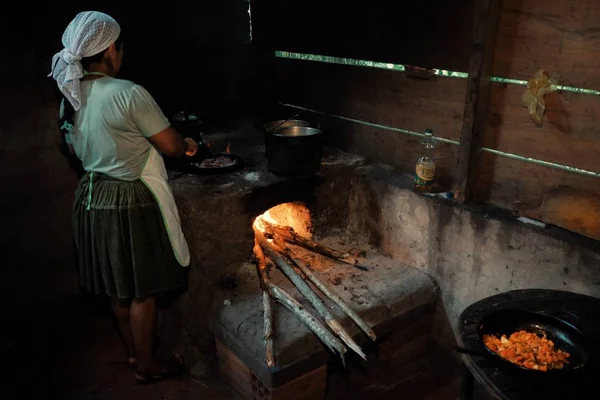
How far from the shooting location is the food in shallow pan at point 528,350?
2170 millimetres

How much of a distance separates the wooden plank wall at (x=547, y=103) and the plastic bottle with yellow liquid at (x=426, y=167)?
43cm

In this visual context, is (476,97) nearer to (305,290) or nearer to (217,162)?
(305,290)

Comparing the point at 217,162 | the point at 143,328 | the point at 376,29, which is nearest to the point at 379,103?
the point at 376,29

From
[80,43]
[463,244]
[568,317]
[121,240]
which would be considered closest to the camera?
[568,317]

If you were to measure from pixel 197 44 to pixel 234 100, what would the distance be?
0.73 m

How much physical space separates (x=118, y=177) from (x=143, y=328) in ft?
3.93

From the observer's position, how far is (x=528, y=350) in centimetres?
223

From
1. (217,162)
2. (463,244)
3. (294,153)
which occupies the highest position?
(294,153)

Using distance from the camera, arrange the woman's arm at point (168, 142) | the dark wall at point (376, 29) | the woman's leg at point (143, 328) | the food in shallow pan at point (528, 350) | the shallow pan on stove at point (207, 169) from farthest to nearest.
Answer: the shallow pan on stove at point (207, 169) < the dark wall at point (376, 29) < the woman's leg at point (143, 328) < the woman's arm at point (168, 142) < the food in shallow pan at point (528, 350)

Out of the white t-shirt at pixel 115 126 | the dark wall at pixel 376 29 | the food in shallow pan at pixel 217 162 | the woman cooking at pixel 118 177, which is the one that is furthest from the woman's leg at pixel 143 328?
the dark wall at pixel 376 29

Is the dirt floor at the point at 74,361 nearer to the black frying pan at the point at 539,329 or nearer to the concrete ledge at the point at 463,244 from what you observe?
the concrete ledge at the point at 463,244

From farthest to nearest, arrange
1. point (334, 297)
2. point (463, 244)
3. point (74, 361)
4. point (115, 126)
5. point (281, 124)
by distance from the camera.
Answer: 1. point (281, 124)
2. point (74, 361)
3. point (463, 244)
4. point (334, 297)
5. point (115, 126)

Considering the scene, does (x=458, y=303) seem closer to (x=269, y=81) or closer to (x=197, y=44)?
(x=269, y=81)

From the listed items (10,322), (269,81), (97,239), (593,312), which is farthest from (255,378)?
(269,81)
